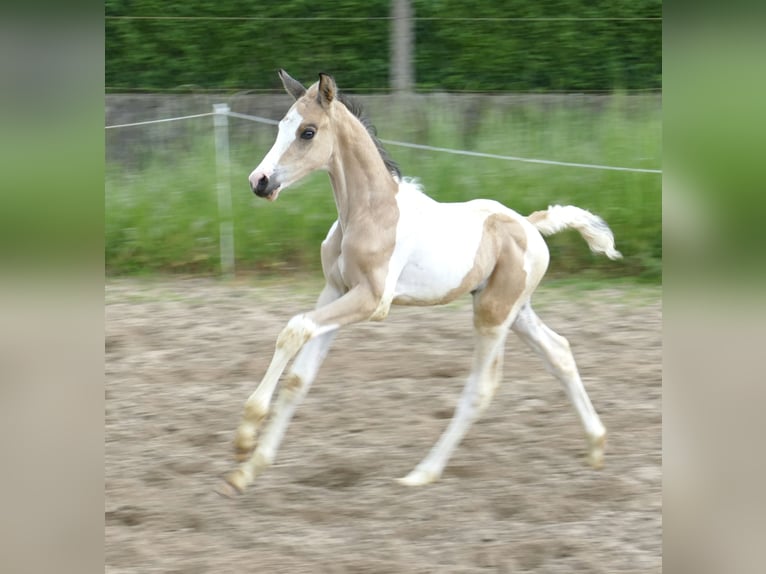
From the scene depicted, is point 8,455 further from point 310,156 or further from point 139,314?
point 139,314

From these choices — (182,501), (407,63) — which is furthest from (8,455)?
(407,63)

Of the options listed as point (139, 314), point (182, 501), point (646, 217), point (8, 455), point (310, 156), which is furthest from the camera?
point (646, 217)

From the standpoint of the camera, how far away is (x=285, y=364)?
3.34 metres

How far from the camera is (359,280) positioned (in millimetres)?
3473

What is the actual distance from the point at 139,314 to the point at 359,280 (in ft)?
9.57

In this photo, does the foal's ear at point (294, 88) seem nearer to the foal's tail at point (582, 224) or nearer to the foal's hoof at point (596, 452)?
the foal's tail at point (582, 224)

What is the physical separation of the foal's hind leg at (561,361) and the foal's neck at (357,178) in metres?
0.81

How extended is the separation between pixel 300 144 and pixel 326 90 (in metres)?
0.22

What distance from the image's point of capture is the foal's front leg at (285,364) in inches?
130

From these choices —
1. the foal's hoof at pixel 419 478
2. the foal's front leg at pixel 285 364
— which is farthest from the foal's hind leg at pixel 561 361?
the foal's front leg at pixel 285 364

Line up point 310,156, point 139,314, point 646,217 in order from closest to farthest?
point 310,156 < point 139,314 < point 646,217

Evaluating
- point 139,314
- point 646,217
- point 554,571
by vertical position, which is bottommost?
point 554,571

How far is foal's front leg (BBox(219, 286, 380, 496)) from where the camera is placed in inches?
130

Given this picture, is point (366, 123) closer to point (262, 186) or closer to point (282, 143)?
point (282, 143)
